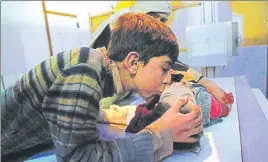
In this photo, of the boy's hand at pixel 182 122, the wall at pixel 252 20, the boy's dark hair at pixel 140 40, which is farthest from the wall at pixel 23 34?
the boy's hand at pixel 182 122

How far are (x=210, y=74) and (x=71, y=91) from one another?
153 cm

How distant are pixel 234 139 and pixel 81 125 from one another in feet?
1.37

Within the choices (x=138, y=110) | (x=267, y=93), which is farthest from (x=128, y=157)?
(x=267, y=93)

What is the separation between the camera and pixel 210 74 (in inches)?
72.0

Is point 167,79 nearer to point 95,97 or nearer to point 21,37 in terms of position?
point 95,97

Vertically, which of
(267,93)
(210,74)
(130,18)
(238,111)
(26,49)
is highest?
A: (130,18)

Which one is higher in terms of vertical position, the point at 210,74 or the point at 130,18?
the point at 130,18

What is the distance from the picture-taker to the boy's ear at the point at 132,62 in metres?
0.59

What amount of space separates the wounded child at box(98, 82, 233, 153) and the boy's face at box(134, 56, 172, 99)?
52 mm

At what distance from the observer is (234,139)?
0.63 m

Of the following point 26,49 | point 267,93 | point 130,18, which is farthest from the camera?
point 26,49

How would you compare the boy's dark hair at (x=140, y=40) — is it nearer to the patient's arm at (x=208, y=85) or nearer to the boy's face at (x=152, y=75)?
the boy's face at (x=152, y=75)

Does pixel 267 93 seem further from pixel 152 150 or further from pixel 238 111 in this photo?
pixel 152 150

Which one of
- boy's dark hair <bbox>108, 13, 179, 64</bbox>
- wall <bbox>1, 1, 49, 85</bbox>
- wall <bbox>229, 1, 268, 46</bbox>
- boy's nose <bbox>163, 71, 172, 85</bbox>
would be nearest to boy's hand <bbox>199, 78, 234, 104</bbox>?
boy's nose <bbox>163, 71, 172, 85</bbox>
